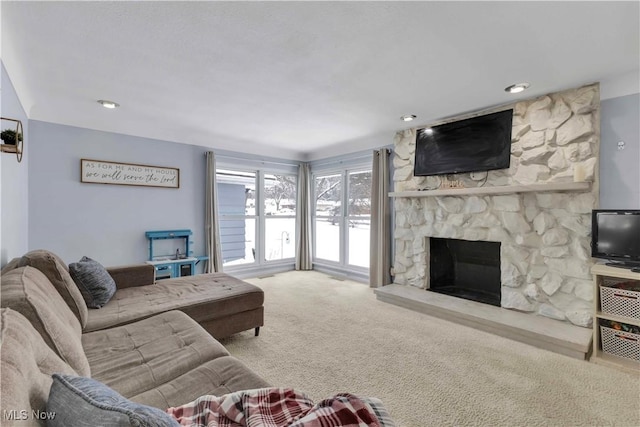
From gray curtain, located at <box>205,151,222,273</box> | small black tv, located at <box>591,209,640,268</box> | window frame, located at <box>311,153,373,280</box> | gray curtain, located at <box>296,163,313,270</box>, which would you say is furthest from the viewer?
gray curtain, located at <box>296,163,313,270</box>

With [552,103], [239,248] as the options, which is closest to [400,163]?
[552,103]

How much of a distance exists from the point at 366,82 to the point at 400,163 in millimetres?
1759

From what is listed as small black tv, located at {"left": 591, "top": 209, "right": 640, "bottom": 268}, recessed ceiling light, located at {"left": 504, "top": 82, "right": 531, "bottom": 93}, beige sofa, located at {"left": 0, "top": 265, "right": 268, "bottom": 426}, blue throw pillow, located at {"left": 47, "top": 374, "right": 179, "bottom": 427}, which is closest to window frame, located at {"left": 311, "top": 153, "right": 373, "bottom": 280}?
recessed ceiling light, located at {"left": 504, "top": 82, "right": 531, "bottom": 93}

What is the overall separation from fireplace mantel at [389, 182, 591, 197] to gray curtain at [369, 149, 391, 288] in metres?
0.53

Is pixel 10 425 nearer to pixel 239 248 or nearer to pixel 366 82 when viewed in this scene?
pixel 366 82

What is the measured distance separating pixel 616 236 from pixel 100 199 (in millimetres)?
5411

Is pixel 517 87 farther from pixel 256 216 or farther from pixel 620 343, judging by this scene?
pixel 256 216

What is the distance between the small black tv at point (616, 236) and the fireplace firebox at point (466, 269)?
947 mm

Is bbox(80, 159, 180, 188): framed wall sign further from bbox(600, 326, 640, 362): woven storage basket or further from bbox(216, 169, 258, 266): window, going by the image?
bbox(600, 326, 640, 362): woven storage basket

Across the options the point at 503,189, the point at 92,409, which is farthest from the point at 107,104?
the point at 503,189

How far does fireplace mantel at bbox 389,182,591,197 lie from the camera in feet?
8.34

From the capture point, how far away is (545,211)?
9.44 ft

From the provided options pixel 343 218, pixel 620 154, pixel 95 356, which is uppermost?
pixel 620 154

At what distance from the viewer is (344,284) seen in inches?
185
